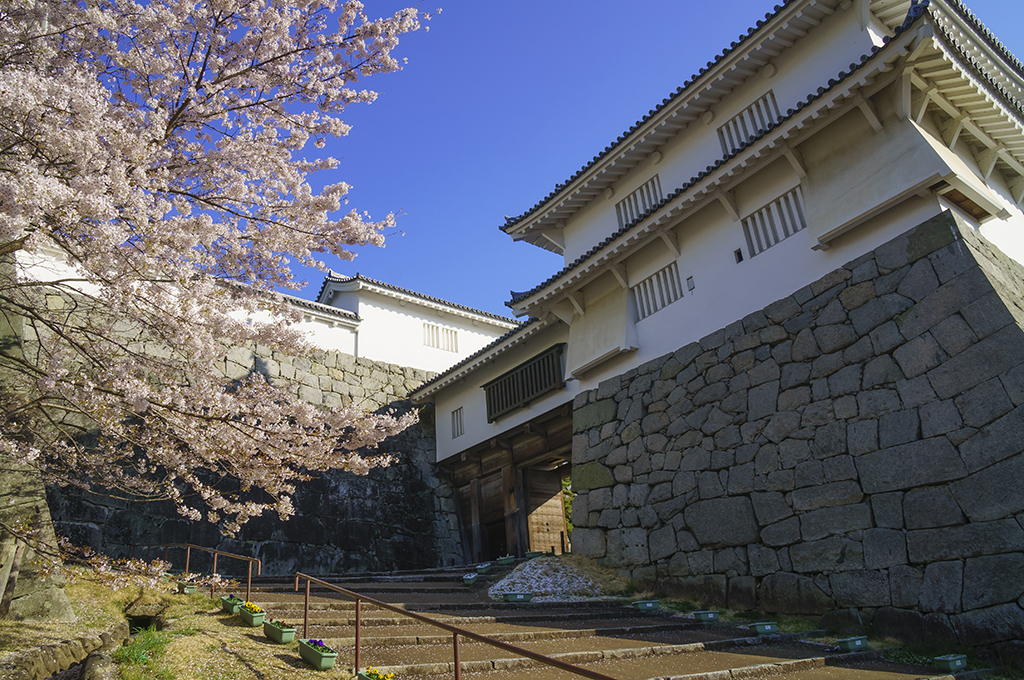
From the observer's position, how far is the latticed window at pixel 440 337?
1842 centimetres

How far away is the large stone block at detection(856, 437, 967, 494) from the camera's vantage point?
6.90m

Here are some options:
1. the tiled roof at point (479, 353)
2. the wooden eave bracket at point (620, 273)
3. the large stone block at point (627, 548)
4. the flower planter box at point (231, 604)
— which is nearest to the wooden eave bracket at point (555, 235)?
the tiled roof at point (479, 353)

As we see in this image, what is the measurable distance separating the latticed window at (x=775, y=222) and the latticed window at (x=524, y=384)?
455cm

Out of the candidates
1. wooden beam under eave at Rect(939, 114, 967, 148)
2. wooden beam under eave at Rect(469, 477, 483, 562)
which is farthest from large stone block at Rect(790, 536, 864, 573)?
wooden beam under eave at Rect(469, 477, 483, 562)

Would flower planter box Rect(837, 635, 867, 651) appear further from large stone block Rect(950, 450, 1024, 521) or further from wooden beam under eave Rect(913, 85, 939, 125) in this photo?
wooden beam under eave Rect(913, 85, 939, 125)

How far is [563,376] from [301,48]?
26.5 ft

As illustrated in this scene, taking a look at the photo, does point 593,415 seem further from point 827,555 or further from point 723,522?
point 827,555

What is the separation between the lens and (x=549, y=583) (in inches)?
384

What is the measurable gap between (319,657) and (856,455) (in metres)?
6.38

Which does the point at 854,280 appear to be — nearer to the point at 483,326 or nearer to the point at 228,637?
the point at 228,637

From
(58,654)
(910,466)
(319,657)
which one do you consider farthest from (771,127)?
(58,654)

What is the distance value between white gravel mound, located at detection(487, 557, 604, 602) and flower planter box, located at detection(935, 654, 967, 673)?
4517 mm

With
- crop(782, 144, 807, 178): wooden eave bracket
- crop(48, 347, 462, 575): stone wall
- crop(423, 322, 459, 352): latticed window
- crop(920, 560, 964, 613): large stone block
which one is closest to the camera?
crop(920, 560, 964, 613): large stone block

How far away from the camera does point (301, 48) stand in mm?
6566
